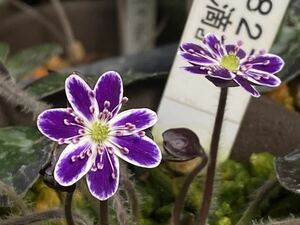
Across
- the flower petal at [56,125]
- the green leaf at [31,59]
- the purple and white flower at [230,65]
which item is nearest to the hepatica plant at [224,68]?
the purple and white flower at [230,65]

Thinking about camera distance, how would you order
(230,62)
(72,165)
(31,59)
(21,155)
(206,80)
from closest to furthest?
1. (72,165)
2. (230,62)
3. (21,155)
4. (206,80)
5. (31,59)

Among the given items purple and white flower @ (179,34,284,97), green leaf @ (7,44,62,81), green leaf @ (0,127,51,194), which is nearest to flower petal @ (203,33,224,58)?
purple and white flower @ (179,34,284,97)

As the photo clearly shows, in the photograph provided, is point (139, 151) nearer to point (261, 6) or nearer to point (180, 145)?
point (180, 145)

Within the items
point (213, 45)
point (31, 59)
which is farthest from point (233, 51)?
point (31, 59)

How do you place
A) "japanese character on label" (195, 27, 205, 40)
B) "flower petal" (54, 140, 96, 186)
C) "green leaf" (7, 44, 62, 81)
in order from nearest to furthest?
"flower petal" (54, 140, 96, 186), "japanese character on label" (195, 27, 205, 40), "green leaf" (7, 44, 62, 81)

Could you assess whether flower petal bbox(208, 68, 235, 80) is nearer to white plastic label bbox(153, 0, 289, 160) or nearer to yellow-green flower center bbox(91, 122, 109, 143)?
yellow-green flower center bbox(91, 122, 109, 143)
